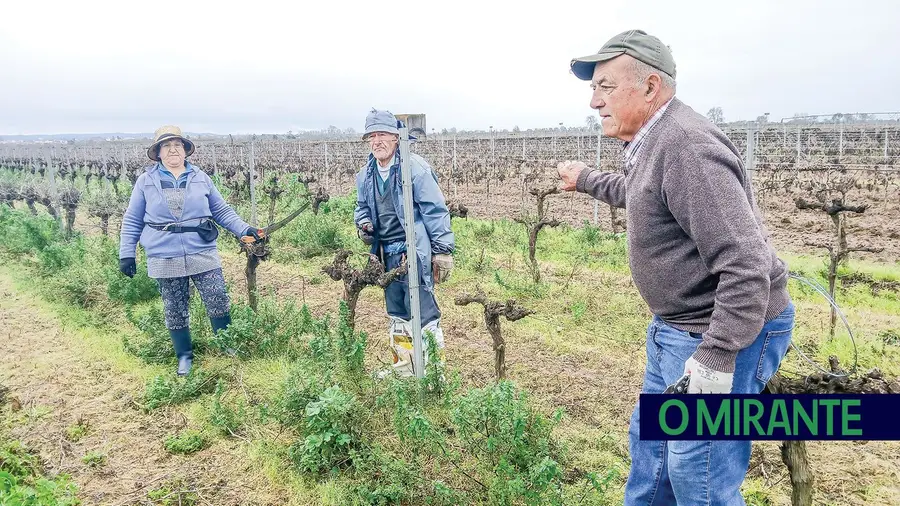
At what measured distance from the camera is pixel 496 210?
15781mm

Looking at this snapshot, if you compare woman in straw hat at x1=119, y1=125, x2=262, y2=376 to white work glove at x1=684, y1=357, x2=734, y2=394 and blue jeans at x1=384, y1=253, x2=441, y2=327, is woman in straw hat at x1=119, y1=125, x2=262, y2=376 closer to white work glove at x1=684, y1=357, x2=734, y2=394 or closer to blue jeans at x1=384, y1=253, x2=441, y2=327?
blue jeans at x1=384, y1=253, x2=441, y2=327

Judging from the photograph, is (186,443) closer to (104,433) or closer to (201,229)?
(104,433)

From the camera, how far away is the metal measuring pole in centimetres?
347

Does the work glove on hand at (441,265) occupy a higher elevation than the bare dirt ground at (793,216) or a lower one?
higher

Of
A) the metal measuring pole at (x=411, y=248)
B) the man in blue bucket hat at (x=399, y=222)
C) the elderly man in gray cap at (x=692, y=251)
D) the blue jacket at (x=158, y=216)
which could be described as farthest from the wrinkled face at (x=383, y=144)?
the elderly man in gray cap at (x=692, y=251)

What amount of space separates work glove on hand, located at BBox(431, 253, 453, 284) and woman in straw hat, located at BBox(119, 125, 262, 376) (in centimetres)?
163

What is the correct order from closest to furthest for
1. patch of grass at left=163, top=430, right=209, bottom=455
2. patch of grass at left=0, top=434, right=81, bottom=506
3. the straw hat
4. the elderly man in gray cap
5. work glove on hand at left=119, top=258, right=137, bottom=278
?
the elderly man in gray cap → patch of grass at left=0, top=434, right=81, bottom=506 → patch of grass at left=163, top=430, right=209, bottom=455 → the straw hat → work glove on hand at left=119, top=258, right=137, bottom=278

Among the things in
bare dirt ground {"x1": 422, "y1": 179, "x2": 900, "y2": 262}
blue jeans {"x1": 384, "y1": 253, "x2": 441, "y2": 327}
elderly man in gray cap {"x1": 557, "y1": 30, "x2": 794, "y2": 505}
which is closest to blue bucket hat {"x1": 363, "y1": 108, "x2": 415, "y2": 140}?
blue jeans {"x1": 384, "y1": 253, "x2": 441, "y2": 327}

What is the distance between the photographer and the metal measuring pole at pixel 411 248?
137 inches

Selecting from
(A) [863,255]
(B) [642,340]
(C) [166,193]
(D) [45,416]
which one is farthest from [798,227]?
(D) [45,416]

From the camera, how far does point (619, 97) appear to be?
185cm

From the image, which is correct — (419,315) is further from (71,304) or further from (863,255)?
(863,255)

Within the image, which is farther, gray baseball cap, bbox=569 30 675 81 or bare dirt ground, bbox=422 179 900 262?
bare dirt ground, bbox=422 179 900 262

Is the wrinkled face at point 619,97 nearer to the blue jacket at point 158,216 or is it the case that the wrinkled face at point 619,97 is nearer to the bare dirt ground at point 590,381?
the bare dirt ground at point 590,381
